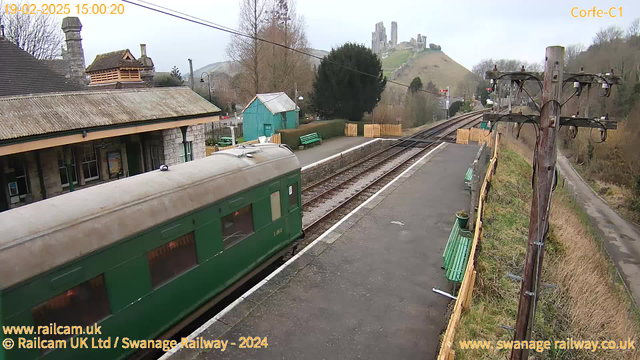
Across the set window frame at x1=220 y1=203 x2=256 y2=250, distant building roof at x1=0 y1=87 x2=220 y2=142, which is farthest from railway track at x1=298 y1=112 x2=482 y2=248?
distant building roof at x1=0 y1=87 x2=220 y2=142

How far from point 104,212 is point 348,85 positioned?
29.8 meters

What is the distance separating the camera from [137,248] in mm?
5586

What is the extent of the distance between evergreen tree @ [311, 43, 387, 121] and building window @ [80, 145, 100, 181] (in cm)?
2245

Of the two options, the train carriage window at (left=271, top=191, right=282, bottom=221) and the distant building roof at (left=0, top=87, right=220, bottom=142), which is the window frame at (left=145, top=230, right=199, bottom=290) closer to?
the train carriage window at (left=271, top=191, right=282, bottom=221)

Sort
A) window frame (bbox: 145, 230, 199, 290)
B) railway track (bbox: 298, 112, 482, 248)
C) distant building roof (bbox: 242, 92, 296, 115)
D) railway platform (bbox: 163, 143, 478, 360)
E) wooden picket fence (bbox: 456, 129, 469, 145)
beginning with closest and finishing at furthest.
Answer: window frame (bbox: 145, 230, 199, 290) → railway platform (bbox: 163, 143, 478, 360) → railway track (bbox: 298, 112, 482, 248) → distant building roof (bbox: 242, 92, 296, 115) → wooden picket fence (bbox: 456, 129, 469, 145)

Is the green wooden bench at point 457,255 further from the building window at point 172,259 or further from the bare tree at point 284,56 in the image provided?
the bare tree at point 284,56

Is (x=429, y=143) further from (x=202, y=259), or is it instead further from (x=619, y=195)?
(x=202, y=259)

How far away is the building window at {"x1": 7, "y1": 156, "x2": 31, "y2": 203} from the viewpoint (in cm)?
1081

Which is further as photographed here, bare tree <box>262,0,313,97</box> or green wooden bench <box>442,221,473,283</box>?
bare tree <box>262,0,313,97</box>

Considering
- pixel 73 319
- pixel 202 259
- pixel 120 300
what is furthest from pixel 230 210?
pixel 73 319

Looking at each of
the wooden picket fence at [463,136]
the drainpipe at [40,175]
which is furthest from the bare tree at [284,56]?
the drainpipe at [40,175]

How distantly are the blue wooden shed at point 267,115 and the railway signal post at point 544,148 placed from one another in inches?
874

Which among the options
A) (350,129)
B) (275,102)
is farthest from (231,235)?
(350,129)

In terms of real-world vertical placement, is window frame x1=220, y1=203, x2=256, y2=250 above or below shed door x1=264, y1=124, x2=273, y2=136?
below
